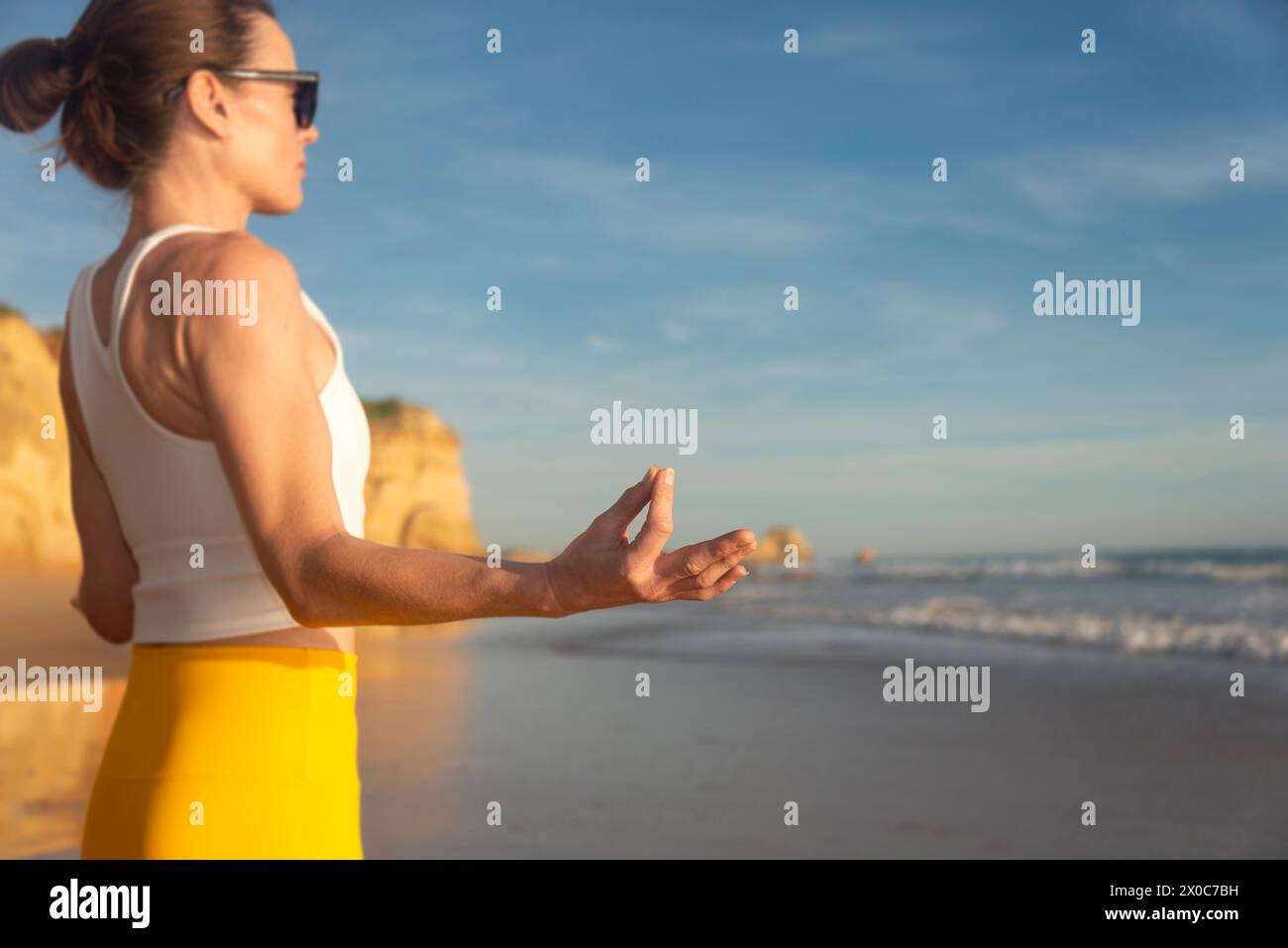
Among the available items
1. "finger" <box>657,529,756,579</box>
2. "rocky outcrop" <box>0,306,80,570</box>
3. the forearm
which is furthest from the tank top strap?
"rocky outcrop" <box>0,306,80,570</box>

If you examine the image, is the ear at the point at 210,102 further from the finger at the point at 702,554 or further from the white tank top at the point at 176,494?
the finger at the point at 702,554

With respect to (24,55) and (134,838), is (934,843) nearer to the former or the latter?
(134,838)

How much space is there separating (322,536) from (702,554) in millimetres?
448

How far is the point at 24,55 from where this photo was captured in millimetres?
1594

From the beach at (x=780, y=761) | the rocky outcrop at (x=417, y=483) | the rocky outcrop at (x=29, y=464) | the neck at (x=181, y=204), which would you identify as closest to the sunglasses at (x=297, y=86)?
the neck at (x=181, y=204)

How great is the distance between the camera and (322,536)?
1.21m

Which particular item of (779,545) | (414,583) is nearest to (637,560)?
(414,583)

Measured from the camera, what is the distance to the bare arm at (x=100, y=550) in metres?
1.60

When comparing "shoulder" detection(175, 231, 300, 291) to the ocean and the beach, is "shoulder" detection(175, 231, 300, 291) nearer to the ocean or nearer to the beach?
the beach

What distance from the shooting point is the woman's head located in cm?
145

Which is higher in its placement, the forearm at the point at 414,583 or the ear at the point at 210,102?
the ear at the point at 210,102
